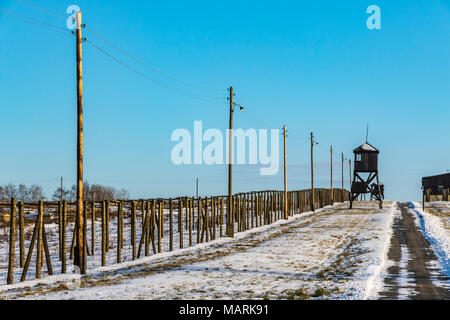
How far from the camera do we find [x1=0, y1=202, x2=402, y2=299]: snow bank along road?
37.7 feet

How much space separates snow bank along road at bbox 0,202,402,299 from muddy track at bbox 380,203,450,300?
374mm

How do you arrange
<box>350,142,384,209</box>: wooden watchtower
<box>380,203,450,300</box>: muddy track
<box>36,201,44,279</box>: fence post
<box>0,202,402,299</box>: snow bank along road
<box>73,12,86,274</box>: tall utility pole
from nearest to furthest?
<box>380,203,450,300</box>: muddy track, <box>0,202,402,299</box>: snow bank along road, <box>36,201,44,279</box>: fence post, <box>73,12,86,274</box>: tall utility pole, <box>350,142,384,209</box>: wooden watchtower

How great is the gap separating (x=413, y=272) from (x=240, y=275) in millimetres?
5416

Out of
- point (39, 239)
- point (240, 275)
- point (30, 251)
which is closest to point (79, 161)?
point (39, 239)

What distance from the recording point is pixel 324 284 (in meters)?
12.7

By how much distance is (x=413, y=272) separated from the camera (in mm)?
14555

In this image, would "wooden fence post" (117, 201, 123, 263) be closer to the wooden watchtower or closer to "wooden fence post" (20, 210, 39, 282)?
"wooden fence post" (20, 210, 39, 282)

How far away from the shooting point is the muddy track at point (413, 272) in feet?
36.8

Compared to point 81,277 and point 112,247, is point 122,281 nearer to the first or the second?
point 81,277

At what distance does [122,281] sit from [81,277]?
2.10 m

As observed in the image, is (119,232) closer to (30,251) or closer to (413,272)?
(30,251)

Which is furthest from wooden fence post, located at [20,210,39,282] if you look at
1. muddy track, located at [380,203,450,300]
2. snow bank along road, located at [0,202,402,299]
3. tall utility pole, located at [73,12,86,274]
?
muddy track, located at [380,203,450,300]

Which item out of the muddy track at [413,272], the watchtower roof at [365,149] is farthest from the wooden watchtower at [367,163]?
the muddy track at [413,272]
